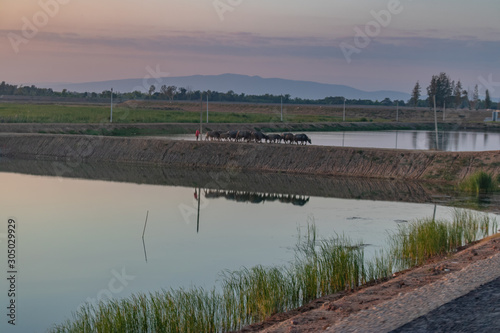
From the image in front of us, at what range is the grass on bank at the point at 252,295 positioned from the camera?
10.4m

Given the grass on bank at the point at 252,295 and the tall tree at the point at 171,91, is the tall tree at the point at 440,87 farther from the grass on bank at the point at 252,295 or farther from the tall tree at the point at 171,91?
the grass on bank at the point at 252,295

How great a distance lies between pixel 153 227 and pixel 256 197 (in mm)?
7531

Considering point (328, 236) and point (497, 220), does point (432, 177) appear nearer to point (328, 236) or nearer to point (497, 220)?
point (497, 220)

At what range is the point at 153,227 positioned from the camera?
65.6 ft

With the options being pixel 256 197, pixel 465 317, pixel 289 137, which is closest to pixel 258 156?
pixel 289 137

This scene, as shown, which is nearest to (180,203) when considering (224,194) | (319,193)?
(224,194)

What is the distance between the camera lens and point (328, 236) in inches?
722

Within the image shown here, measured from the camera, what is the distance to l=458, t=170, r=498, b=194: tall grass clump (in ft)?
92.8

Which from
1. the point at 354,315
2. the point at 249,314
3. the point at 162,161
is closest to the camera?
the point at 354,315

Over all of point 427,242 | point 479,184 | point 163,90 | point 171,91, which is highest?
point 163,90

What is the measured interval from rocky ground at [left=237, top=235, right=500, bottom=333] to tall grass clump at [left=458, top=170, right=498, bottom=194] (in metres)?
15.2

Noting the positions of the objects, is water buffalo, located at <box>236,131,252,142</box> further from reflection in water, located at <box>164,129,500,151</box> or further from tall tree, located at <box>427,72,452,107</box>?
tall tree, located at <box>427,72,452,107</box>

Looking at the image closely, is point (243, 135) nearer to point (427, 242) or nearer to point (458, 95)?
point (427, 242)

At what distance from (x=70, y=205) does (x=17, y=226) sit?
4.36 meters
